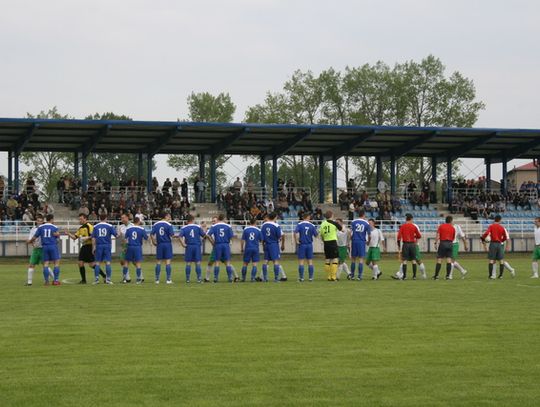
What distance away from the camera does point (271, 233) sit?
2806 centimetres

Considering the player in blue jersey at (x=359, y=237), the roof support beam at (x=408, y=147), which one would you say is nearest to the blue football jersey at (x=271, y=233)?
the player in blue jersey at (x=359, y=237)

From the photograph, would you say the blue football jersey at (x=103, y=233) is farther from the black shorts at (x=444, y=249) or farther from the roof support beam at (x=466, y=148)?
the roof support beam at (x=466, y=148)

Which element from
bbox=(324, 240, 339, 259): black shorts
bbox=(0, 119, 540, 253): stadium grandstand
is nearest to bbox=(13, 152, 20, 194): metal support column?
bbox=(0, 119, 540, 253): stadium grandstand

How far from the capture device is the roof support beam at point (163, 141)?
51.6 meters

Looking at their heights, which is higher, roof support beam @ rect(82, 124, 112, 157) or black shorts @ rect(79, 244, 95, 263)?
roof support beam @ rect(82, 124, 112, 157)

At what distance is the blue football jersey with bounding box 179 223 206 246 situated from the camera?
27.4 metres

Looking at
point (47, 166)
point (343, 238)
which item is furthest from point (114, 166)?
point (343, 238)

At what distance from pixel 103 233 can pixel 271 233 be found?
463 centimetres

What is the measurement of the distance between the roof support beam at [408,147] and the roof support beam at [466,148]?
10.8 feet

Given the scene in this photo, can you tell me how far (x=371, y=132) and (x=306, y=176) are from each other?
50135 mm

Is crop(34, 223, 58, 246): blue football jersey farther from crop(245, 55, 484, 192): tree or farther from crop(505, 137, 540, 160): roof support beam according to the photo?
crop(245, 55, 484, 192): tree

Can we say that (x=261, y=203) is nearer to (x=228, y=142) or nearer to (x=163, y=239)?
(x=228, y=142)

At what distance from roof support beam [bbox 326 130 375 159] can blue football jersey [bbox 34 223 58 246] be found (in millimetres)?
31213

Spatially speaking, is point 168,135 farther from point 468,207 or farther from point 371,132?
point 468,207
